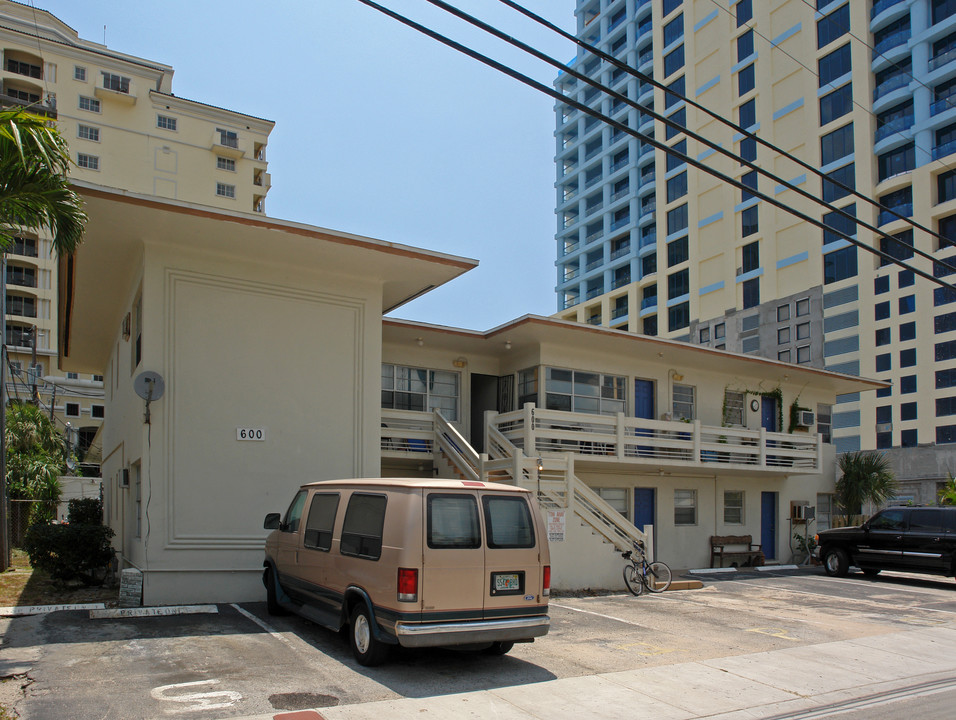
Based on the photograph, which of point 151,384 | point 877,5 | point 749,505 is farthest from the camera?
point 877,5

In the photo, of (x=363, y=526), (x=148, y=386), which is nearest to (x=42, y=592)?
(x=148, y=386)

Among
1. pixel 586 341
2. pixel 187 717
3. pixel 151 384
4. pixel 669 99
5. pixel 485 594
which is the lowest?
pixel 187 717

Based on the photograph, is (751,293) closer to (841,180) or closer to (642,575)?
(841,180)

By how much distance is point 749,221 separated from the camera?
65.4 metres

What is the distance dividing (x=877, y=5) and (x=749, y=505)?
161 feet

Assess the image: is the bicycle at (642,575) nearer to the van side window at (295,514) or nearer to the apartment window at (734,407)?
the van side window at (295,514)

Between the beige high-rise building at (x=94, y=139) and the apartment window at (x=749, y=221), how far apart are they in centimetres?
4229

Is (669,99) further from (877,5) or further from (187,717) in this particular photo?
(187,717)

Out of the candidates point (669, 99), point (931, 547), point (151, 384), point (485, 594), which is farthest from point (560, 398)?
point (669, 99)

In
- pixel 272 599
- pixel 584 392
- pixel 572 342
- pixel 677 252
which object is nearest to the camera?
pixel 272 599

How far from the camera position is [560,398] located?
21.1 meters

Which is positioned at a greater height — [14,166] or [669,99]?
[669,99]

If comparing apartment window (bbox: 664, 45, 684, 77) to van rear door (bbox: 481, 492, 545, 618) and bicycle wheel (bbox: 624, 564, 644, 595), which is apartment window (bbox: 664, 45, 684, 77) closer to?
bicycle wheel (bbox: 624, 564, 644, 595)

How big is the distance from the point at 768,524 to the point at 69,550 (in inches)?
794
